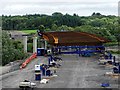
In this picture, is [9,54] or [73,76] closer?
[73,76]

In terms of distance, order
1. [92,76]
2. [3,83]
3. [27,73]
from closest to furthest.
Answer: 1. [3,83]
2. [92,76]
3. [27,73]

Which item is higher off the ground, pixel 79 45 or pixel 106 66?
pixel 79 45

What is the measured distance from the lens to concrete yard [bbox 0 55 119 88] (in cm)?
2544

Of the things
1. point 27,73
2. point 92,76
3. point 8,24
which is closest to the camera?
point 92,76

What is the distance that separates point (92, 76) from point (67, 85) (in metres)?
4.50

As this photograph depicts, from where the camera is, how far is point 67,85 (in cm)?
2508

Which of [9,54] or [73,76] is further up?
[9,54]

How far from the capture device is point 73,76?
2909 cm

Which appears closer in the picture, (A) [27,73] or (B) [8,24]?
(A) [27,73]

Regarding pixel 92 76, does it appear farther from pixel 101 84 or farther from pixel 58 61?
pixel 58 61

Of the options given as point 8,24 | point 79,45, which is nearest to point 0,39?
point 79,45

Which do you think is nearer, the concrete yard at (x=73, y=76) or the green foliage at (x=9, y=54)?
the concrete yard at (x=73, y=76)

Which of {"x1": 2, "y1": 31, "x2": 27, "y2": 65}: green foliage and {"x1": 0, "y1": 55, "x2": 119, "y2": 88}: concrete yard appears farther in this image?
{"x1": 2, "y1": 31, "x2": 27, "y2": 65}: green foliage

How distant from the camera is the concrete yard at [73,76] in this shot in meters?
25.4
